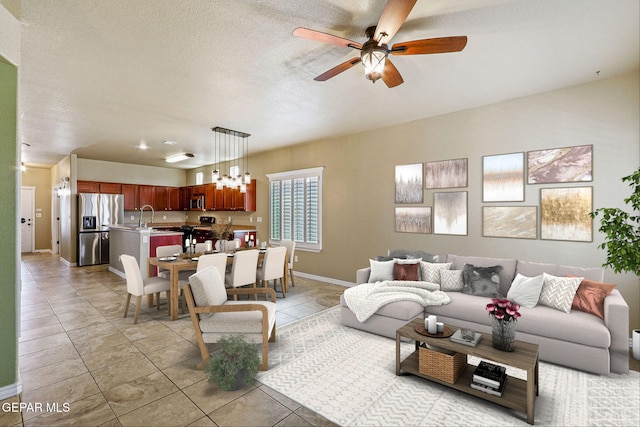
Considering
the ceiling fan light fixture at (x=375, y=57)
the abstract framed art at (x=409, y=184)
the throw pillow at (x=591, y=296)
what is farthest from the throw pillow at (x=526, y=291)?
the ceiling fan light fixture at (x=375, y=57)

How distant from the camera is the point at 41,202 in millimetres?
10156

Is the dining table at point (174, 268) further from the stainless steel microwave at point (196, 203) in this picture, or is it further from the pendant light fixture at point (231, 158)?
the stainless steel microwave at point (196, 203)

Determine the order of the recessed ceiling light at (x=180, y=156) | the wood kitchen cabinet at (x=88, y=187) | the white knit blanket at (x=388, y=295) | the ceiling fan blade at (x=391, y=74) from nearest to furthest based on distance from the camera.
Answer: the ceiling fan blade at (x=391, y=74), the white knit blanket at (x=388, y=295), the recessed ceiling light at (x=180, y=156), the wood kitchen cabinet at (x=88, y=187)

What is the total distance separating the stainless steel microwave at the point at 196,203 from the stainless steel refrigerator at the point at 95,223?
6.53 ft

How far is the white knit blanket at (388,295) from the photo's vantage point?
137 inches

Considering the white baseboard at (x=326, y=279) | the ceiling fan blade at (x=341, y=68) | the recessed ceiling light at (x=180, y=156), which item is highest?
the recessed ceiling light at (x=180, y=156)

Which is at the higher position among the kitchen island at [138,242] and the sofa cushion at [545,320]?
the kitchen island at [138,242]

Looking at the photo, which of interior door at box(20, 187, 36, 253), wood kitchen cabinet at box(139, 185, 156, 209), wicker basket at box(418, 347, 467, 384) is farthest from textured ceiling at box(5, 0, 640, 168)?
interior door at box(20, 187, 36, 253)

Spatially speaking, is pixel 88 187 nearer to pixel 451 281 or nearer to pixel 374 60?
pixel 374 60

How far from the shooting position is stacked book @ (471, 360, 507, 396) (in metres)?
2.27

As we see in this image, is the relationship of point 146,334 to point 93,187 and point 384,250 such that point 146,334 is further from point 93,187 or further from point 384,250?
Answer: point 93,187

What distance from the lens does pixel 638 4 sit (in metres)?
2.24

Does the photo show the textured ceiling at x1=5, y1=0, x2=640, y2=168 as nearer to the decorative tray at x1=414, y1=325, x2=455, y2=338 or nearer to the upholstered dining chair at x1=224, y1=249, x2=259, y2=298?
the upholstered dining chair at x1=224, y1=249, x2=259, y2=298

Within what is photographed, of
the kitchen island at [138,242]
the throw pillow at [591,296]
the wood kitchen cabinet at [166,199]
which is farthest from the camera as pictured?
the wood kitchen cabinet at [166,199]
